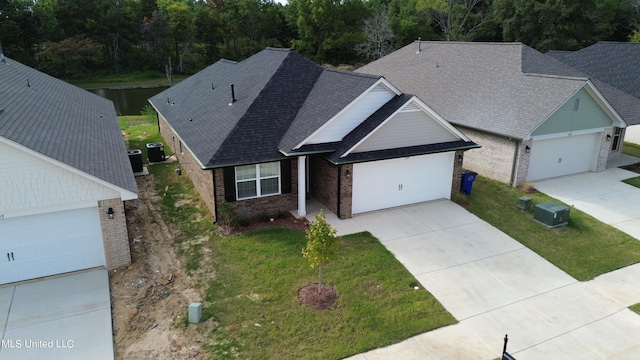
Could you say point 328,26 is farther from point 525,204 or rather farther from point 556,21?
point 525,204

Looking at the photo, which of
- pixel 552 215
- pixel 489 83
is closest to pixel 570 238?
pixel 552 215

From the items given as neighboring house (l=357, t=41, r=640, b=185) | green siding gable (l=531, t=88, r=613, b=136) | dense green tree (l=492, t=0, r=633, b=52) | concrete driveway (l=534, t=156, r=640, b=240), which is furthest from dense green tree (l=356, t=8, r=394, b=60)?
concrete driveway (l=534, t=156, r=640, b=240)

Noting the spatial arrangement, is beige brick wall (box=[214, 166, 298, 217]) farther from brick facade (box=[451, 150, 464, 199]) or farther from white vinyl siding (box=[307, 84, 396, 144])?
brick facade (box=[451, 150, 464, 199])

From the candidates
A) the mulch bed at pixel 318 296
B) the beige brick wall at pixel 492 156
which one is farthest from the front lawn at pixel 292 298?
the beige brick wall at pixel 492 156

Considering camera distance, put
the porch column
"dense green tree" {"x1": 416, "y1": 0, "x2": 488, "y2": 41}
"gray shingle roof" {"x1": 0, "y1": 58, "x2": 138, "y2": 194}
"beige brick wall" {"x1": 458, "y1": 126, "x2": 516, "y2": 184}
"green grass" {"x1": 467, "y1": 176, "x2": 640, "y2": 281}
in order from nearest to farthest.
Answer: "gray shingle roof" {"x1": 0, "y1": 58, "x2": 138, "y2": 194} < "green grass" {"x1": 467, "y1": 176, "x2": 640, "y2": 281} < the porch column < "beige brick wall" {"x1": 458, "y1": 126, "x2": 516, "y2": 184} < "dense green tree" {"x1": 416, "y1": 0, "x2": 488, "y2": 41}

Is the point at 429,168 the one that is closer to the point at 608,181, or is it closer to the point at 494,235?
the point at 494,235
